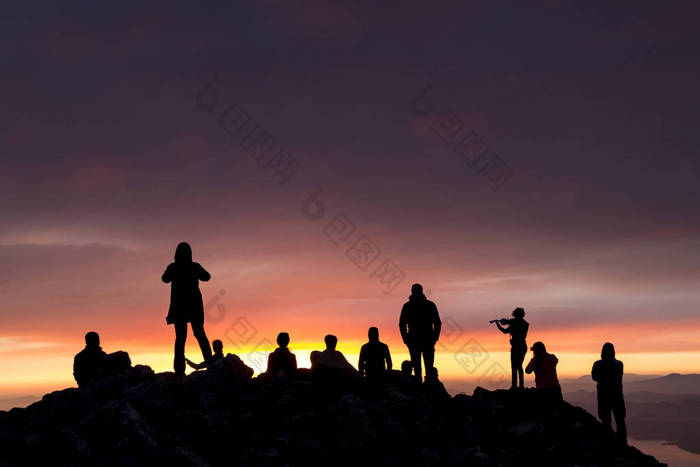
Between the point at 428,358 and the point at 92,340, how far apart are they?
1048 cm

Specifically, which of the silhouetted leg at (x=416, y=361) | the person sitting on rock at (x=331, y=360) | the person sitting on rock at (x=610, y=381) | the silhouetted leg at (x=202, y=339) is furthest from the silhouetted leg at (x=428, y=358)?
the silhouetted leg at (x=202, y=339)

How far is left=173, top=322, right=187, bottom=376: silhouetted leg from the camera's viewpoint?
16.9m

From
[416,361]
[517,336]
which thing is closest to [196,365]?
[416,361]

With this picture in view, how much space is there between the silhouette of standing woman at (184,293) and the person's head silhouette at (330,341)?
13.8ft

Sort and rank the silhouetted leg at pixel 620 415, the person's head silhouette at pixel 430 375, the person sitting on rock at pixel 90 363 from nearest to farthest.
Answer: the person sitting on rock at pixel 90 363, the silhouetted leg at pixel 620 415, the person's head silhouette at pixel 430 375

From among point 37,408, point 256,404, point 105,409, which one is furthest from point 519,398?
point 37,408

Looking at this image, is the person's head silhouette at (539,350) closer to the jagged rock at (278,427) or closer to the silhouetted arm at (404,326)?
the jagged rock at (278,427)

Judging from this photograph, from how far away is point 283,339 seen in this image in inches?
754

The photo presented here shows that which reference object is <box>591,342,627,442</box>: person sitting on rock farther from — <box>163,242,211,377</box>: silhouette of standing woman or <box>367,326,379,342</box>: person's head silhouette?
<box>163,242,211,377</box>: silhouette of standing woman

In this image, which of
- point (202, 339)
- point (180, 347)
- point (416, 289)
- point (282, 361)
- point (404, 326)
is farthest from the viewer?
point (282, 361)

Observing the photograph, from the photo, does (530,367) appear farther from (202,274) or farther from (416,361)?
(202,274)

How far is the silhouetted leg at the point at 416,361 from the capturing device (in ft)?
62.6

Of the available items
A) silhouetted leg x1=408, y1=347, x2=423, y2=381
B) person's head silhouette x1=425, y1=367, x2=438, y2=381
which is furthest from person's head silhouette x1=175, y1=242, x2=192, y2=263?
person's head silhouette x1=425, y1=367, x2=438, y2=381

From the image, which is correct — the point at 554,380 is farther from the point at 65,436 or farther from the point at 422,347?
the point at 65,436
